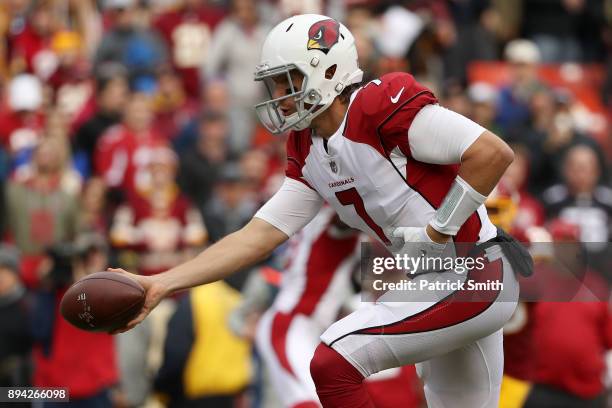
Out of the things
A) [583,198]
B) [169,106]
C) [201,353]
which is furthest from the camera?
[169,106]

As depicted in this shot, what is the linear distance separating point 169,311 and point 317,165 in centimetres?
445

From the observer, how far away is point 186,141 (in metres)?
11.9

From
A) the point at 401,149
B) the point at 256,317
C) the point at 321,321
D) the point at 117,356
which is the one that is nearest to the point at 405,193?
the point at 401,149

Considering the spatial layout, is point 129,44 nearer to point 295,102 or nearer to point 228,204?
point 228,204

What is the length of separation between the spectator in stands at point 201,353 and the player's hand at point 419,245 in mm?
4042

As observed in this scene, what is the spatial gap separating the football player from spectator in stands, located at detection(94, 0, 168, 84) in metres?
7.54

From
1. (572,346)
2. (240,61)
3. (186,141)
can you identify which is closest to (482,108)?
(240,61)

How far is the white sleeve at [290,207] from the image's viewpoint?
524 centimetres

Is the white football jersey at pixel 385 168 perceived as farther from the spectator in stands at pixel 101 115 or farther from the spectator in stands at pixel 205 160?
the spectator in stands at pixel 101 115

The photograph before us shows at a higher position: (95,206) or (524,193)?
(95,206)

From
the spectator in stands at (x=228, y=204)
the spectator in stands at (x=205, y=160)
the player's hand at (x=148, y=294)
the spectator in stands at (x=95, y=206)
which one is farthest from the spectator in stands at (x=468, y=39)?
the player's hand at (x=148, y=294)

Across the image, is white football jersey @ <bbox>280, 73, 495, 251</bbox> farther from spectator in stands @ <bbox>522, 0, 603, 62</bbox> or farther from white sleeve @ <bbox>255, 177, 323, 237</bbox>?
Answer: spectator in stands @ <bbox>522, 0, 603, 62</bbox>

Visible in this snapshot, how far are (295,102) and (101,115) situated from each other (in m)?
6.75

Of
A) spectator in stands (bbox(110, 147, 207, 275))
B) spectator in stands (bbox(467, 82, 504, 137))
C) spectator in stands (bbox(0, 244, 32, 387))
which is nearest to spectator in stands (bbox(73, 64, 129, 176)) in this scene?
spectator in stands (bbox(110, 147, 207, 275))
